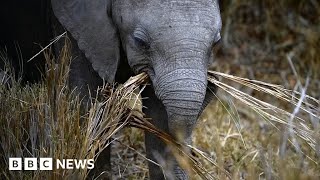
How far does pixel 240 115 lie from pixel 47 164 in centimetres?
324

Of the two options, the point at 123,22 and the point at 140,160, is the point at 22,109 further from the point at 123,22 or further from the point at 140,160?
the point at 140,160

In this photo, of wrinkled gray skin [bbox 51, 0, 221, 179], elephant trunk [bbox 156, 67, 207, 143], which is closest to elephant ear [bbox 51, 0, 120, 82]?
wrinkled gray skin [bbox 51, 0, 221, 179]

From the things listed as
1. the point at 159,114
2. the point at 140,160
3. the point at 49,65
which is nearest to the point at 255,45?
the point at 140,160

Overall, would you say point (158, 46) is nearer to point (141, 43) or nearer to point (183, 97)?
point (141, 43)

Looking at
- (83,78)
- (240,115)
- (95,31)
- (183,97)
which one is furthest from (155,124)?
(240,115)

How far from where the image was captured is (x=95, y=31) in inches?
175

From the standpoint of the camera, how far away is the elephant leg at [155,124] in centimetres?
463

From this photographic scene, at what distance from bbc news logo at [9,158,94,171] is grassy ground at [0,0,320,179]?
1.1 inches

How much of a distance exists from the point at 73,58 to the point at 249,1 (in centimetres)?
469

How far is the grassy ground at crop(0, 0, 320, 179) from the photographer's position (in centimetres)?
398

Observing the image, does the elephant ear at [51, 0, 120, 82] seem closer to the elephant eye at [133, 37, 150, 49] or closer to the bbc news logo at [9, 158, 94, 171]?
the elephant eye at [133, 37, 150, 49]

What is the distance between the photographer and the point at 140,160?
566 centimetres

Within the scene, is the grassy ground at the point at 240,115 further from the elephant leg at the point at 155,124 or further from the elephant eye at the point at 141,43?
the elephant eye at the point at 141,43

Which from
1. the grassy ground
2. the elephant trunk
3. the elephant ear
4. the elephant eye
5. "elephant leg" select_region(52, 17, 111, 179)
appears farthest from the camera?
"elephant leg" select_region(52, 17, 111, 179)
